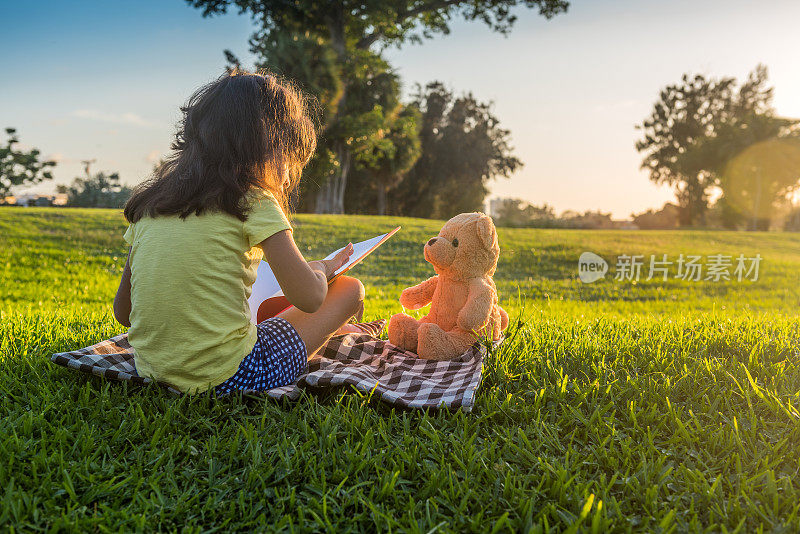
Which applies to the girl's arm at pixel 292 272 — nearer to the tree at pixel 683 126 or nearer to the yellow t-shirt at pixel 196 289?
the yellow t-shirt at pixel 196 289

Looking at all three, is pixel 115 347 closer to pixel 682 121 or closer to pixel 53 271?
pixel 53 271

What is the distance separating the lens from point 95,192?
84.4 feet

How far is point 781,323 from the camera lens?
4.14 meters

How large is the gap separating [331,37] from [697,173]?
86.1ft

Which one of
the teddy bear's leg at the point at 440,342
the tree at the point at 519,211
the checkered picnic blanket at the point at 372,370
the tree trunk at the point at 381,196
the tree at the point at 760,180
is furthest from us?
the tree at the point at 519,211

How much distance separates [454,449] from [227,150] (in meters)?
1.43

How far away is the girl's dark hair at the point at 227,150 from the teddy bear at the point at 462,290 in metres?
0.97

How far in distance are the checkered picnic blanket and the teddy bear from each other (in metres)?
0.08

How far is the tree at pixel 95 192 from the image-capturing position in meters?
24.8

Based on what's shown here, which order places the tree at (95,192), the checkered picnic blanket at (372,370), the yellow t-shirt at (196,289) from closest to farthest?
the yellow t-shirt at (196,289), the checkered picnic blanket at (372,370), the tree at (95,192)

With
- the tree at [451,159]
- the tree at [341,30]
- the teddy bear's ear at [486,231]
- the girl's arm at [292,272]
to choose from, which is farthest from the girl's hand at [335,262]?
the tree at [451,159]

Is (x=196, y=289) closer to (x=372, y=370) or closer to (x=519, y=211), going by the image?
(x=372, y=370)

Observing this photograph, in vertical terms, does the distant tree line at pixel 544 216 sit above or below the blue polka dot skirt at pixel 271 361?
above

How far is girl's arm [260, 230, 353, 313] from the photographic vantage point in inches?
87.0
